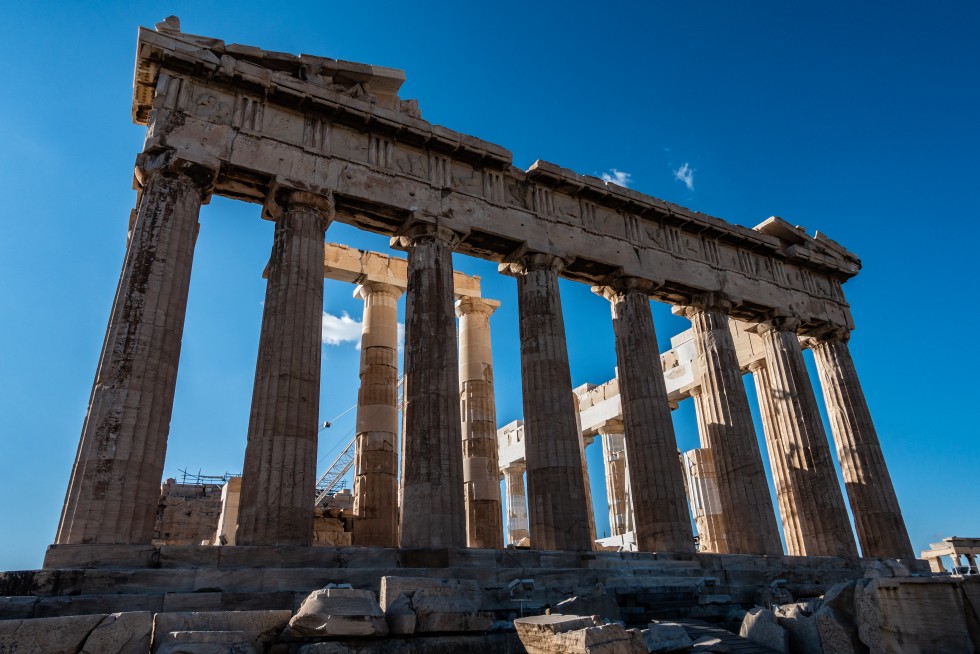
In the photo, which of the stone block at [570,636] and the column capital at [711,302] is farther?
the column capital at [711,302]

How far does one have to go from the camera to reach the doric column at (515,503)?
33.9 metres

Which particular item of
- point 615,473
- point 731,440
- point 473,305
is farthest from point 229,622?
point 615,473

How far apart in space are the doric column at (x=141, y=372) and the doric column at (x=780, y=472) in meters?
19.1

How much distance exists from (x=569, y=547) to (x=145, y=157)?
1327 cm

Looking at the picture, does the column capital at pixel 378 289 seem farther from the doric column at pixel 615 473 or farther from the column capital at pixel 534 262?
the doric column at pixel 615 473

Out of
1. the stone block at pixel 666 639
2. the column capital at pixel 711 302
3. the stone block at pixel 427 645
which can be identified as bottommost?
the stone block at pixel 666 639

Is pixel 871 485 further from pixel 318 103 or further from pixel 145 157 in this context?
pixel 145 157

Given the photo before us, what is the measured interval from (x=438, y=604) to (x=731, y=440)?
14.7 meters

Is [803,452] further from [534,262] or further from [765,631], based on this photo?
[765,631]

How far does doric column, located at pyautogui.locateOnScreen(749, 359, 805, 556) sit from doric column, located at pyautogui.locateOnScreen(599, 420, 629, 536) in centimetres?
834

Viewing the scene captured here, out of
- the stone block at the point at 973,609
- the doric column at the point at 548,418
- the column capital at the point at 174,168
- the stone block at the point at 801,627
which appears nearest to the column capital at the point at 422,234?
the doric column at the point at 548,418

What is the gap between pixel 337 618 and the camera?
790cm

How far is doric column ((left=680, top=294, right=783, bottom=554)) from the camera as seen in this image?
19.7 m

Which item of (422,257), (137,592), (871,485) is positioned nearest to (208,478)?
(422,257)
